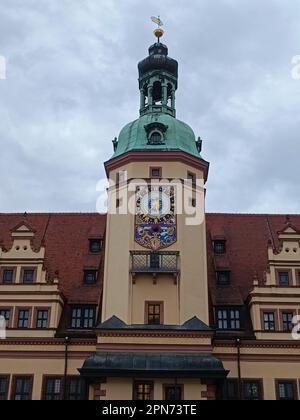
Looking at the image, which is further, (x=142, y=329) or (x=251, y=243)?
(x=251, y=243)

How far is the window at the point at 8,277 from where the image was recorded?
32294 mm

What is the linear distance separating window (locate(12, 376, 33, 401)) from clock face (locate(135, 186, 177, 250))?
827 centimetres

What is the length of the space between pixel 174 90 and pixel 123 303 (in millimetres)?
12835

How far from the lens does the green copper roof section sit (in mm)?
33938

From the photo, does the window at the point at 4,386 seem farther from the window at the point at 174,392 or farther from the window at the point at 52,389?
the window at the point at 174,392

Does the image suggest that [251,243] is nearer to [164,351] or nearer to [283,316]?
[283,316]

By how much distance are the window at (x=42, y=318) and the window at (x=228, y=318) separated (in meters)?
8.27

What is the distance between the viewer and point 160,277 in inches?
1230

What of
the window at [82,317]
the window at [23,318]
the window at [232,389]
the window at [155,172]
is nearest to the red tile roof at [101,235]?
the window at [82,317]

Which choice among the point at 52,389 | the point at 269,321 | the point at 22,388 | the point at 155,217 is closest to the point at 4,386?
the point at 22,388

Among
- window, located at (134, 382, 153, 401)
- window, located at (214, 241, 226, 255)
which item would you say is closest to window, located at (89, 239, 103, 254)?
window, located at (214, 241, 226, 255)

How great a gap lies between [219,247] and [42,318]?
10166 mm
